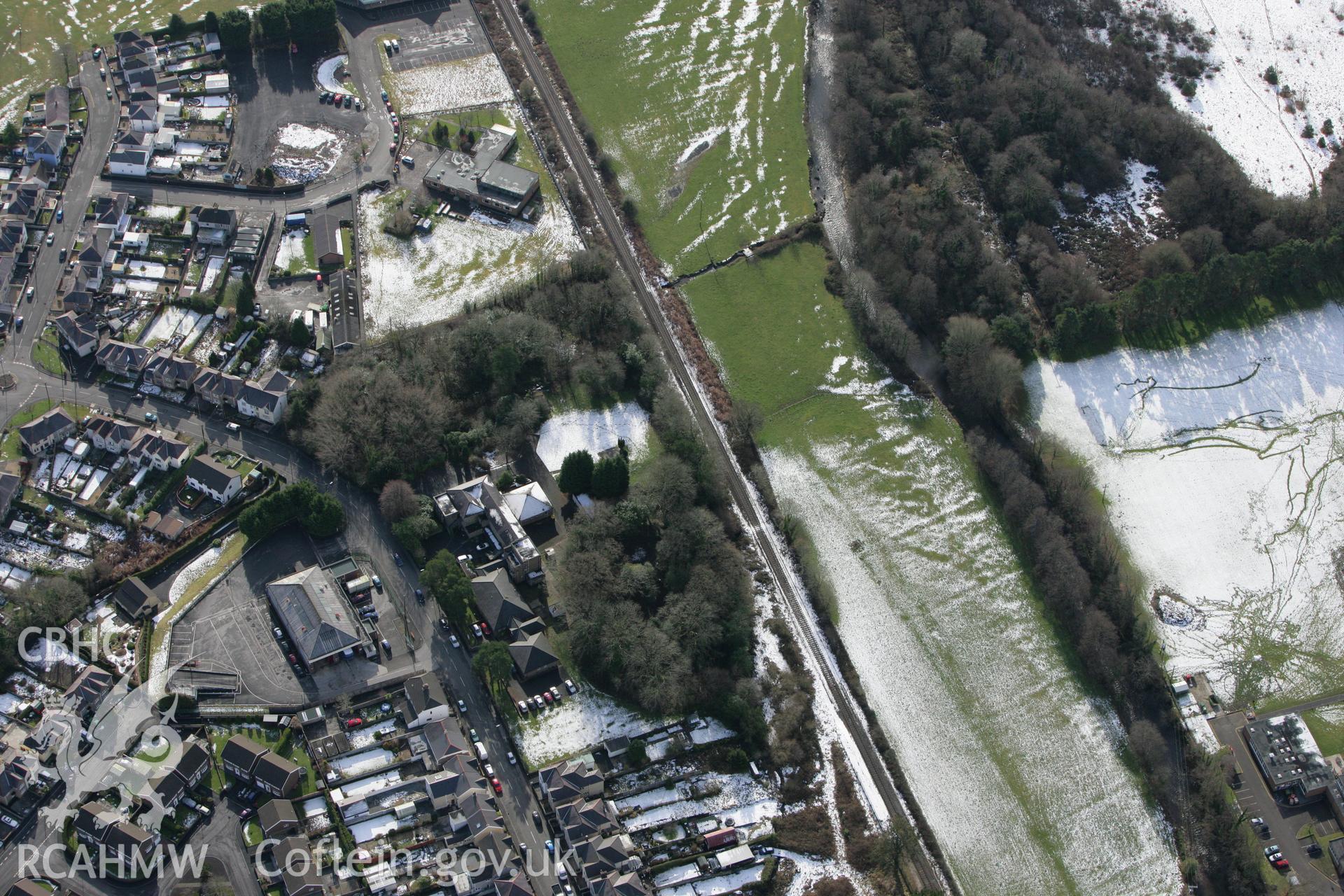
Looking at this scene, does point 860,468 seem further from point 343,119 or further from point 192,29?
point 192,29

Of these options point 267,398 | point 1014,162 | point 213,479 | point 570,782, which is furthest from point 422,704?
point 1014,162

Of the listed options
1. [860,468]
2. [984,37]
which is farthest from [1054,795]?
[984,37]

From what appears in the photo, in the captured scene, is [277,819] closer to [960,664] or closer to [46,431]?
[46,431]

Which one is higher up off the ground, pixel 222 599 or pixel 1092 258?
pixel 1092 258

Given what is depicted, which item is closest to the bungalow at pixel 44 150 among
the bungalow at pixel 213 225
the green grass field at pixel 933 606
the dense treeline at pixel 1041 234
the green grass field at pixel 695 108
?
the bungalow at pixel 213 225

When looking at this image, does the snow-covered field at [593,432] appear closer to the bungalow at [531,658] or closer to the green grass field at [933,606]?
the green grass field at [933,606]

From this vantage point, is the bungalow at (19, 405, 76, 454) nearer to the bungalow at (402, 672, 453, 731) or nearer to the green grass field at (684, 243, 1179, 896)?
the bungalow at (402, 672, 453, 731)
